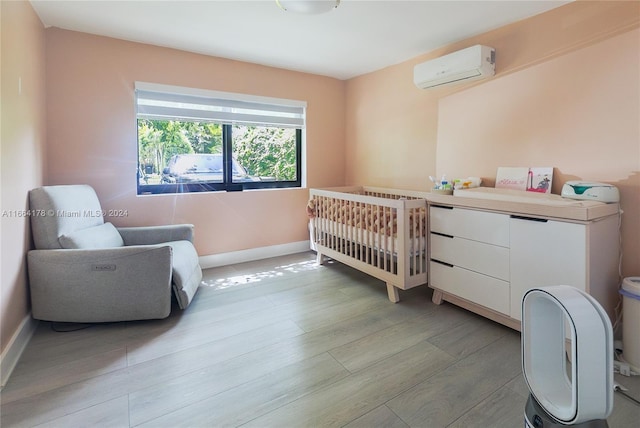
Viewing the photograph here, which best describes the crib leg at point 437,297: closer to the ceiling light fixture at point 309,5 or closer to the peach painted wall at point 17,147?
the ceiling light fixture at point 309,5

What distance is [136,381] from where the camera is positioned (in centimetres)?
167

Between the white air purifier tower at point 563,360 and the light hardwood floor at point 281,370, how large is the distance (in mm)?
720

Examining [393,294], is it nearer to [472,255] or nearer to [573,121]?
[472,255]

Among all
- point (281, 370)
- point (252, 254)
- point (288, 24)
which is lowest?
point (281, 370)

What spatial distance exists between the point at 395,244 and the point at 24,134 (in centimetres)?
256

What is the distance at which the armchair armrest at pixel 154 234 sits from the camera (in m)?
2.79

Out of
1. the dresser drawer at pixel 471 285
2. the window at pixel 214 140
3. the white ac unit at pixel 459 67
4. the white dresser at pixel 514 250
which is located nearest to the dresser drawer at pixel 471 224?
the white dresser at pixel 514 250

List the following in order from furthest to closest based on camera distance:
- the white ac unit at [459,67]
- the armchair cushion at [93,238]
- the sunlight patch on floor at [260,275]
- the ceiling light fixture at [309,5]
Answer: the sunlight patch on floor at [260,275] → the white ac unit at [459,67] → the armchair cushion at [93,238] → the ceiling light fixture at [309,5]

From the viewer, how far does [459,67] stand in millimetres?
2594

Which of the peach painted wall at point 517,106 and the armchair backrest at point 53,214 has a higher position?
the peach painted wall at point 517,106

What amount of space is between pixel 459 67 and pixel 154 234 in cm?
283

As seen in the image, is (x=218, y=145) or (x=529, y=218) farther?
(x=218, y=145)

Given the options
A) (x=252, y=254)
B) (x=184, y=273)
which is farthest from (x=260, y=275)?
(x=184, y=273)

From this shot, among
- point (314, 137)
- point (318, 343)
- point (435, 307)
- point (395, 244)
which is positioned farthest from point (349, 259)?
point (314, 137)
